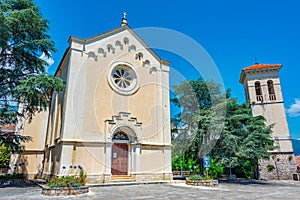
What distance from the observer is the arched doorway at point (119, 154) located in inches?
543

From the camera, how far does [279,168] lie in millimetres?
21266

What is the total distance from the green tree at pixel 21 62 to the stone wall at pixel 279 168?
2070 centimetres

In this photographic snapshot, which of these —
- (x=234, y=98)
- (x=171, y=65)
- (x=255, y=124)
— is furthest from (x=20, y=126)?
(x=255, y=124)

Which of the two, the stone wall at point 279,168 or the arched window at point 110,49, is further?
the stone wall at point 279,168

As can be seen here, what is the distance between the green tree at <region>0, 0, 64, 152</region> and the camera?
11.8 metres

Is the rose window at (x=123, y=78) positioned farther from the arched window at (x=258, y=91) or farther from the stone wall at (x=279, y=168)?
the stone wall at (x=279, y=168)

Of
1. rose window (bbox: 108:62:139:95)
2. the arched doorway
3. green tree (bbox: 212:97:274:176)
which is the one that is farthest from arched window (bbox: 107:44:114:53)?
green tree (bbox: 212:97:274:176)

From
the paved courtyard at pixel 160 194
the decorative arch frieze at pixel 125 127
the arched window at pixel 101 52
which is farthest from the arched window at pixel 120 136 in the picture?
the arched window at pixel 101 52

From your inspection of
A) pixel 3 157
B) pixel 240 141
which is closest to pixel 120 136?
pixel 240 141

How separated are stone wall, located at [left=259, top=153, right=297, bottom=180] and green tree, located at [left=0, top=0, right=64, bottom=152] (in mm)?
20697

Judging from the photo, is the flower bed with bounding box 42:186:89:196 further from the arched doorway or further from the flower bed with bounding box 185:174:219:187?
the flower bed with bounding box 185:174:219:187

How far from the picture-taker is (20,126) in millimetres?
18078

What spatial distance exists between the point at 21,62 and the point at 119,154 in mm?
8656

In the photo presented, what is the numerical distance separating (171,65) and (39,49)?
9874mm
